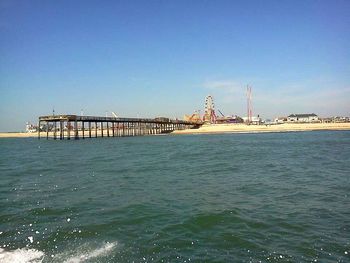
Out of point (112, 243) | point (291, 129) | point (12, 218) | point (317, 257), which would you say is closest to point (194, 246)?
point (112, 243)

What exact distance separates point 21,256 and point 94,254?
1.97 meters

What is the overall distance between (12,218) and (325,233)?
11.2 metres

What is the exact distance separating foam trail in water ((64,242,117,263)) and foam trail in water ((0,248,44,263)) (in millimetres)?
904

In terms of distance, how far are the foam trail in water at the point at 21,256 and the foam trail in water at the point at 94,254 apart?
904 mm

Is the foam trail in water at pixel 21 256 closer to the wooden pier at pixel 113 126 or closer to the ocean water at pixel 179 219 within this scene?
the ocean water at pixel 179 219

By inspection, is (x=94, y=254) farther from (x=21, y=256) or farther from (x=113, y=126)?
(x=113, y=126)

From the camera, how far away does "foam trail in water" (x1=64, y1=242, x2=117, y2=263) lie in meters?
9.48

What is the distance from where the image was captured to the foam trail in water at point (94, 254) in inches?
373

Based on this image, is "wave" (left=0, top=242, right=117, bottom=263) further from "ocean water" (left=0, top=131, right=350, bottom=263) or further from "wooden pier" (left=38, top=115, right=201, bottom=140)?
"wooden pier" (left=38, top=115, right=201, bottom=140)

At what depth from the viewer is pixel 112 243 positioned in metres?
10.7

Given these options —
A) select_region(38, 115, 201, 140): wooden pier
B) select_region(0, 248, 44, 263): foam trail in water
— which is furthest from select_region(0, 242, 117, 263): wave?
select_region(38, 115, 201, 140): wooden pier

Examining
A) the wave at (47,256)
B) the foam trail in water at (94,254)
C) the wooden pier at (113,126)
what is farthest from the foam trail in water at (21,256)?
the wooden pier at (113,126)

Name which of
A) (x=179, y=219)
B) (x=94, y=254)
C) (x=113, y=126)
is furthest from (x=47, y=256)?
(x=113, y=126)

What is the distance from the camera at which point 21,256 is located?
9.86 meters
